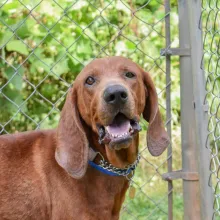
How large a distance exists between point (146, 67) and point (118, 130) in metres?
2.68

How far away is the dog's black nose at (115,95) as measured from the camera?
359cm

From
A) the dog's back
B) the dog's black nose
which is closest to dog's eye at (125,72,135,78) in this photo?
the dog's black nose

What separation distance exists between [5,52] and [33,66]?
→ 0.70ft

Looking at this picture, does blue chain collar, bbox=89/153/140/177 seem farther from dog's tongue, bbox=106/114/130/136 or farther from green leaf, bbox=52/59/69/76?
green leaf, bbox=52/59/69/76

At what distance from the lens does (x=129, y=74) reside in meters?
3.85

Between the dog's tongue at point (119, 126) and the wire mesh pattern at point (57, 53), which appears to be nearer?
the dog's tongue at point (119, 126)

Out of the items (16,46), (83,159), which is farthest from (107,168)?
(16,46)

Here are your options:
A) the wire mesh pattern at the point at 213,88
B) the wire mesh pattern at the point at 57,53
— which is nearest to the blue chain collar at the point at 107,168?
the wire mesh pattern at the point at 213,88

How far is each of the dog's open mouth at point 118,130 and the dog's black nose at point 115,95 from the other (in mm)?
89

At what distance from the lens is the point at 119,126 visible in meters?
3.72

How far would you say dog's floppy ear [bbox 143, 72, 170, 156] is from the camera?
3955 mm

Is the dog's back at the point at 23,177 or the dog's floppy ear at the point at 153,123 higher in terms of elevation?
the dog's floppy ear at the point at 153,123

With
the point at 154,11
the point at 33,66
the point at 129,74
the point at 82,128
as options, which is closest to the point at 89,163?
the point at 82,128

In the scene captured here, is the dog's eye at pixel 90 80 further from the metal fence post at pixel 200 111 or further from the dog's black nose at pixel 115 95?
the metal fence post at pixel 200 111
